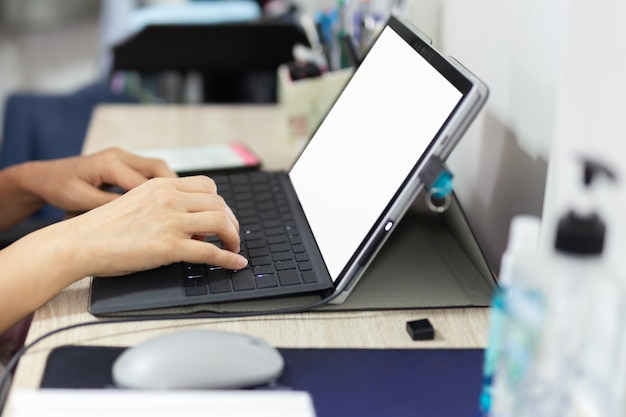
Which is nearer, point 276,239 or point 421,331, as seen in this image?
point 421,331

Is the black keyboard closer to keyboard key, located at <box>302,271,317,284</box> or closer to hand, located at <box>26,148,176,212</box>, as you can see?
keyboard key, located at <box>302,271,317,284</box>

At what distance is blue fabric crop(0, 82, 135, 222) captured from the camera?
1794mm

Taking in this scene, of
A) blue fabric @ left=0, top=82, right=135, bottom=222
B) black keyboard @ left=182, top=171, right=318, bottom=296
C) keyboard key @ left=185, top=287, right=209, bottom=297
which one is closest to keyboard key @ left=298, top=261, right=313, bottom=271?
black keyboard @ left=182, top=171, right=318, bottom=296

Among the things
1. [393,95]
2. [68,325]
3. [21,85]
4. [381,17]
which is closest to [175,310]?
[68,325]

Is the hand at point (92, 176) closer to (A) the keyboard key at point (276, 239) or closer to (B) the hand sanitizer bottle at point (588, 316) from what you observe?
(A) the keyboard key at point (276, 239)

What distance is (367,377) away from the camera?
2.39 ft

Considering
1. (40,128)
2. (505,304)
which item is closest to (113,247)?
(505,304)

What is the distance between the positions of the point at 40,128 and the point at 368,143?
1083 millimetres

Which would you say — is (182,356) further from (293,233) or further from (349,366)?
(293,233)

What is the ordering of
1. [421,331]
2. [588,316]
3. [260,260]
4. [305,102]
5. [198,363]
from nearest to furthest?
[588,316]
[198,363]
[421,331]
[260,260]
[305,102]

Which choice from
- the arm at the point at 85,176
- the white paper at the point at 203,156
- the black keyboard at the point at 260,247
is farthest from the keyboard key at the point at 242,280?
the white paper at the point at 203,156

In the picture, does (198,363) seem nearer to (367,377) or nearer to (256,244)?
(367,377)

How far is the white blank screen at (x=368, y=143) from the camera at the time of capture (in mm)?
843

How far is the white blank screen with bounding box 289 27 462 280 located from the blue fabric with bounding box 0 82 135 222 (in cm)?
84
